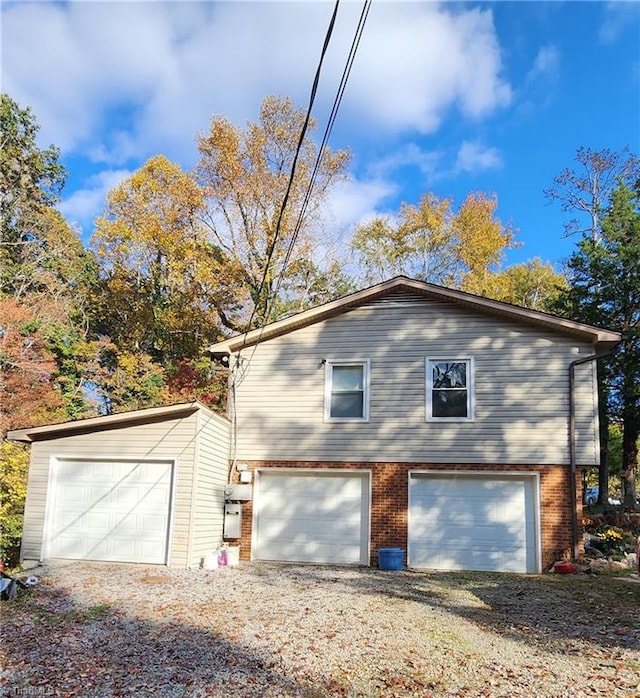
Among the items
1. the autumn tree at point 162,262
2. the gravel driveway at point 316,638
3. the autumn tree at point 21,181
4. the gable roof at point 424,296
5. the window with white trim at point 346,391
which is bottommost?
the gravel driveway at point 316,638

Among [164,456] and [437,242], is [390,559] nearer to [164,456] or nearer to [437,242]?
[164,456]

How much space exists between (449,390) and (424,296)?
2.12 meters

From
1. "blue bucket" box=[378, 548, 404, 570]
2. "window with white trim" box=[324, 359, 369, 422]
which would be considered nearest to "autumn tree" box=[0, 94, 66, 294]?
"window with white trim" box=[324, 359, 369, 422]

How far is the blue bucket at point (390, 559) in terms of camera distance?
1202 centimetres

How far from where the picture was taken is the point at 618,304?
22062 millimetres

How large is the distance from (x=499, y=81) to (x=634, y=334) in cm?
1481

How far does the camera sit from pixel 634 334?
2083cm

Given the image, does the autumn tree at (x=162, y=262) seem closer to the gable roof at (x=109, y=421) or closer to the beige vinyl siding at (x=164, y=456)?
the gable roof at (x=109, y=421)

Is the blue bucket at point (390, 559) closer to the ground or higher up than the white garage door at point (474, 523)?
closer to the ground

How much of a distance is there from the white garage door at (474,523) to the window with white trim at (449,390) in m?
1.26

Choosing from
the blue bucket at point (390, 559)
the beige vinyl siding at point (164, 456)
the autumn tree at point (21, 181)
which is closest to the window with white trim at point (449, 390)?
the blue bucket at point (390, 559)

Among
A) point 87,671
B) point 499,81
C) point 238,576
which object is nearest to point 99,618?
point 87,671

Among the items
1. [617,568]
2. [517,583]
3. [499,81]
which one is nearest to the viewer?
[499,81]

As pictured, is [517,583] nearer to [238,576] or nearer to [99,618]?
[238,576]
